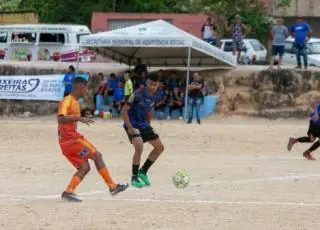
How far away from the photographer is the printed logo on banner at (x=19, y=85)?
28.0 m

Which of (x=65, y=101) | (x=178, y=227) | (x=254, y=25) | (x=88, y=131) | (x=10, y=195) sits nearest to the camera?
(x=178, y=227)

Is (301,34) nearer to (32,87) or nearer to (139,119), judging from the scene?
(32,87)

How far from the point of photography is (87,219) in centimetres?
991

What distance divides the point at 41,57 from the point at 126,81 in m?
10.2

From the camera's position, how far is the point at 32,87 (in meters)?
28.0

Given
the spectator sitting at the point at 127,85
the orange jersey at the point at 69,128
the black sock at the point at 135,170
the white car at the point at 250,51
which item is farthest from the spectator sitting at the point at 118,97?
the orange jersey at the point at 69,128

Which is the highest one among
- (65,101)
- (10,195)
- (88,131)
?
(65,101)

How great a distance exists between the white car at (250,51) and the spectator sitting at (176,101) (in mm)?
9251

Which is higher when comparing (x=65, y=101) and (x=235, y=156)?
(x=65, y=101)

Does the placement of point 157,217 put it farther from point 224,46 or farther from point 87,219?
point 224,46

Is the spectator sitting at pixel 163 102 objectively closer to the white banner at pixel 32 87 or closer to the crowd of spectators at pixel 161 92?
the crowd of spectators at pixel 161 92

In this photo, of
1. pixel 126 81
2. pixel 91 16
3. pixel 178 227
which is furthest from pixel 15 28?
pixel 178 227

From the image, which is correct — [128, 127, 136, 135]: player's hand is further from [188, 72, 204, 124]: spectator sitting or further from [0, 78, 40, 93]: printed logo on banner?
[0, 78, 40, 93]: printed logo on banner

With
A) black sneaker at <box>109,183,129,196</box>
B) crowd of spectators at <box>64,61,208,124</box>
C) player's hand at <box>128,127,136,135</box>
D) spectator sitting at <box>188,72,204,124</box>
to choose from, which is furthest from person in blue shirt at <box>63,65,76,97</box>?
black sneaker at <box>109,183,129,196</box>
